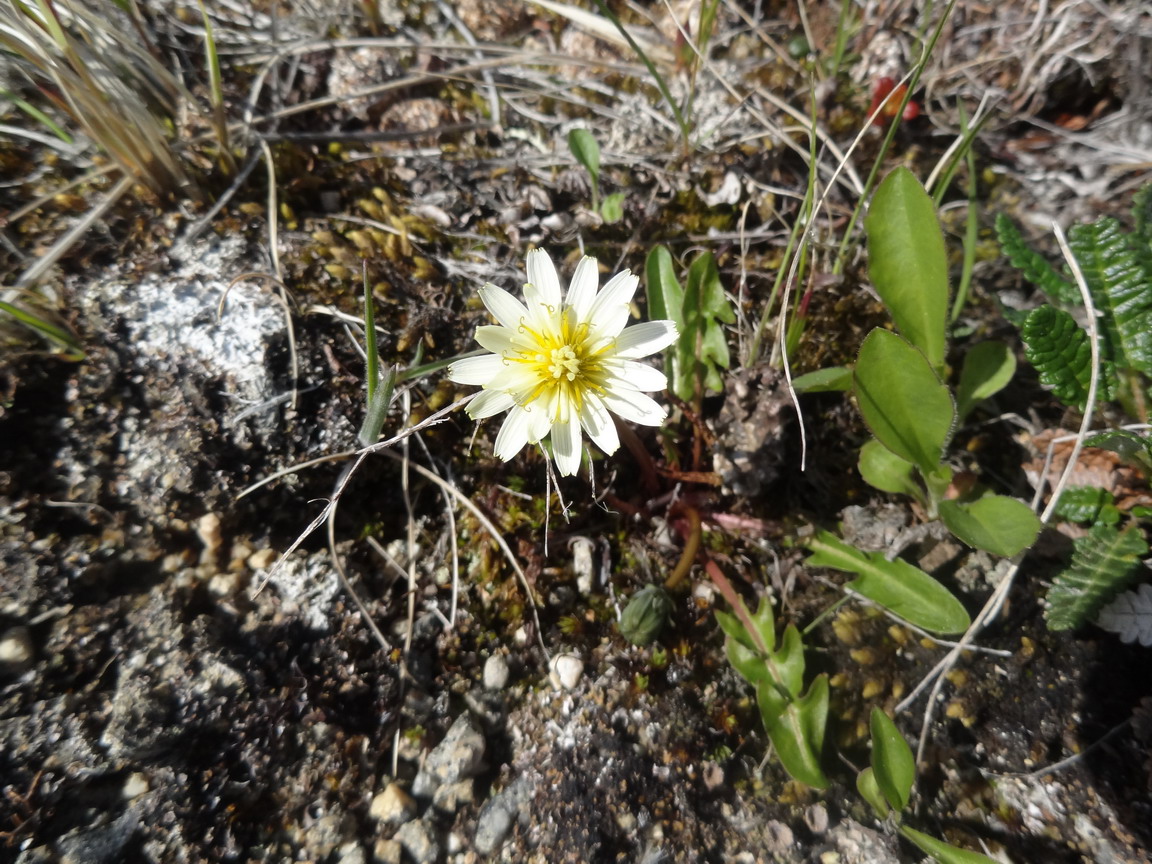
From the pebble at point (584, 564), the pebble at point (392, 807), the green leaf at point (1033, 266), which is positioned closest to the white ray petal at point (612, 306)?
the pebble at point (584, 564)

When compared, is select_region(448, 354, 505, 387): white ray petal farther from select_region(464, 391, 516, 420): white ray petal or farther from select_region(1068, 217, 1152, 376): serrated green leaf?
select_region(1068, 217, 1152, 376): serrated green leaf

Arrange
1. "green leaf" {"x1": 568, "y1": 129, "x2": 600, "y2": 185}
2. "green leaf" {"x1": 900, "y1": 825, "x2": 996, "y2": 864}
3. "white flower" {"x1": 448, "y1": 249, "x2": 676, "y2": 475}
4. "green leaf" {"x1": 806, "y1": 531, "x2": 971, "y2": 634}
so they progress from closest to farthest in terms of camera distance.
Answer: "green leaf" {"x1": 900, "y1": 825, "x2": 996, "y2": 864} → "white flower" {"x1": 448, "y1": 249, "x2": 676, "y2": 475} → "green leaf" {"x1": 806, "y1": 531, "x2": 971, "y2": 634} → "green leaf" {"x1": 568, "y1": 129, "x2": 600, "y2": 185}

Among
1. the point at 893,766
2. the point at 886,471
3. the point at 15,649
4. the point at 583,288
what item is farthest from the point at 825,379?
the point at 15,649

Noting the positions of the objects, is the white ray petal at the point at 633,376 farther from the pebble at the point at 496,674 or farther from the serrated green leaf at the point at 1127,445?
the serrated green leaf at the point at 1127,445

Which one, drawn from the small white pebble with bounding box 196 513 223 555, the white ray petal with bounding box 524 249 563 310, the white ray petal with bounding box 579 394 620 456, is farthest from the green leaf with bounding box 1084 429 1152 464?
the small white pebble with bounding box 196 513 223 555

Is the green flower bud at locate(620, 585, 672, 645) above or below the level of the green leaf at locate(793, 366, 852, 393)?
below

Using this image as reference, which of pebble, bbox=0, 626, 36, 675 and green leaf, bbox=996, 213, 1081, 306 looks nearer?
pebble, bbox=0, 626, 36, 675

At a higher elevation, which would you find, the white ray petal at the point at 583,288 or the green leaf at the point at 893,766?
the white ray petal at the point at 583,288
